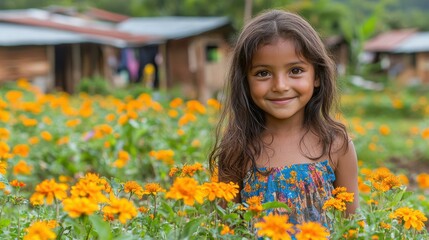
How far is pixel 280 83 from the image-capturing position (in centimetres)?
192

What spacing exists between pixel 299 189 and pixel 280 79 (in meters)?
0.34

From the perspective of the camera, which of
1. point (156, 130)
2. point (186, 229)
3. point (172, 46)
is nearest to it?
point (186, 229)

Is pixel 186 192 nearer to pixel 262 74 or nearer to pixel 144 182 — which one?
pixel 262 74

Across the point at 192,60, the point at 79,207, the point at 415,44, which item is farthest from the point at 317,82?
the point at 415,44

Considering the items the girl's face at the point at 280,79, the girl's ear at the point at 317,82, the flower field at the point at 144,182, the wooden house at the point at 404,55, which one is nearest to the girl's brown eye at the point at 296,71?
the girl's face at the point at 280,79

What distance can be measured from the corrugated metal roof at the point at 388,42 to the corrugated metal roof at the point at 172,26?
1079 centimetres

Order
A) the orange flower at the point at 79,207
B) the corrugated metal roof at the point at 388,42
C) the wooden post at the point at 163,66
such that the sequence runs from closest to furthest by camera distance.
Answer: the orange flower at the point at 79,207
the wooden post at the point at 163,66
the corrugated metal roof at the point at 388,42

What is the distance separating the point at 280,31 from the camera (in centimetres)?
198

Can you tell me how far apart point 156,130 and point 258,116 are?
7.63 feet

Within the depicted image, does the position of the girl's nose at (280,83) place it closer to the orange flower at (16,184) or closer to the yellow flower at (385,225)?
the yellow flower at (385,225)

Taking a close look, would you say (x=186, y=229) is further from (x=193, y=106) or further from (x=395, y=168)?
(x=395, y=168)

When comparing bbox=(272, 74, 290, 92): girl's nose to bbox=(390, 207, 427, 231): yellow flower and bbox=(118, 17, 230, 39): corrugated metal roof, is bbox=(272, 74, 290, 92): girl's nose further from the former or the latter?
bbox=(118, 17, 230, 39): corrugated metal roof

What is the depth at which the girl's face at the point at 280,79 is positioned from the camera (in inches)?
76.4

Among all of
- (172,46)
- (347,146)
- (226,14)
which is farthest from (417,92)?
(347,146)
